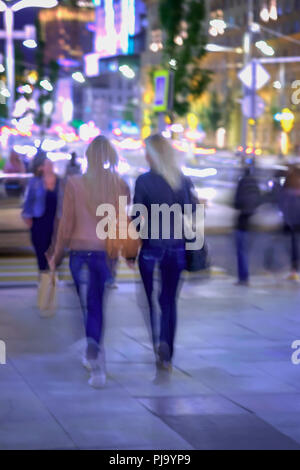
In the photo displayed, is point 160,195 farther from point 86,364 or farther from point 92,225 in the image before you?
point 86,364

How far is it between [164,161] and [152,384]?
5.61 ft

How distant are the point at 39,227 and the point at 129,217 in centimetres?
321

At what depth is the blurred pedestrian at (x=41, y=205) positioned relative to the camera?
33.6ft

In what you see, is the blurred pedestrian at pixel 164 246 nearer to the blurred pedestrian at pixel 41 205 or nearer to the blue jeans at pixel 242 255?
the blurred pedestrian at pixel 41 205

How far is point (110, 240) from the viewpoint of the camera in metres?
7.06

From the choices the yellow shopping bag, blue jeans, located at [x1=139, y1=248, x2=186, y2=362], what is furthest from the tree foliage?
blue jeans, located at [x1=139, y1=248, x2=186, y2=362]

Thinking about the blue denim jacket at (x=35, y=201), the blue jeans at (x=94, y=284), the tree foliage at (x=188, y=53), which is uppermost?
the tree foliage at (x=188, y=53)

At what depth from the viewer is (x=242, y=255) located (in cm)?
1250

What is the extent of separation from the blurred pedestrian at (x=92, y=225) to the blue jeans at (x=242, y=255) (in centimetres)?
541

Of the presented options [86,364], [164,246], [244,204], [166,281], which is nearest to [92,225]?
[164,246]

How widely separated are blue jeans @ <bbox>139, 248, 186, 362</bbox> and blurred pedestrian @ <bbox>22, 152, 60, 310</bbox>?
3111 mm

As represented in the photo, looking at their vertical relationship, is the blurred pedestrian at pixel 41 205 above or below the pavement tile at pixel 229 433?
above

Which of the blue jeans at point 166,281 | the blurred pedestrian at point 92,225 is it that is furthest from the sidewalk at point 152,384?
the blurred pedestrian at point 92,225

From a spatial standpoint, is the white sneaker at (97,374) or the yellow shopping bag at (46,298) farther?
the yellow shopping bag at (46,298)
